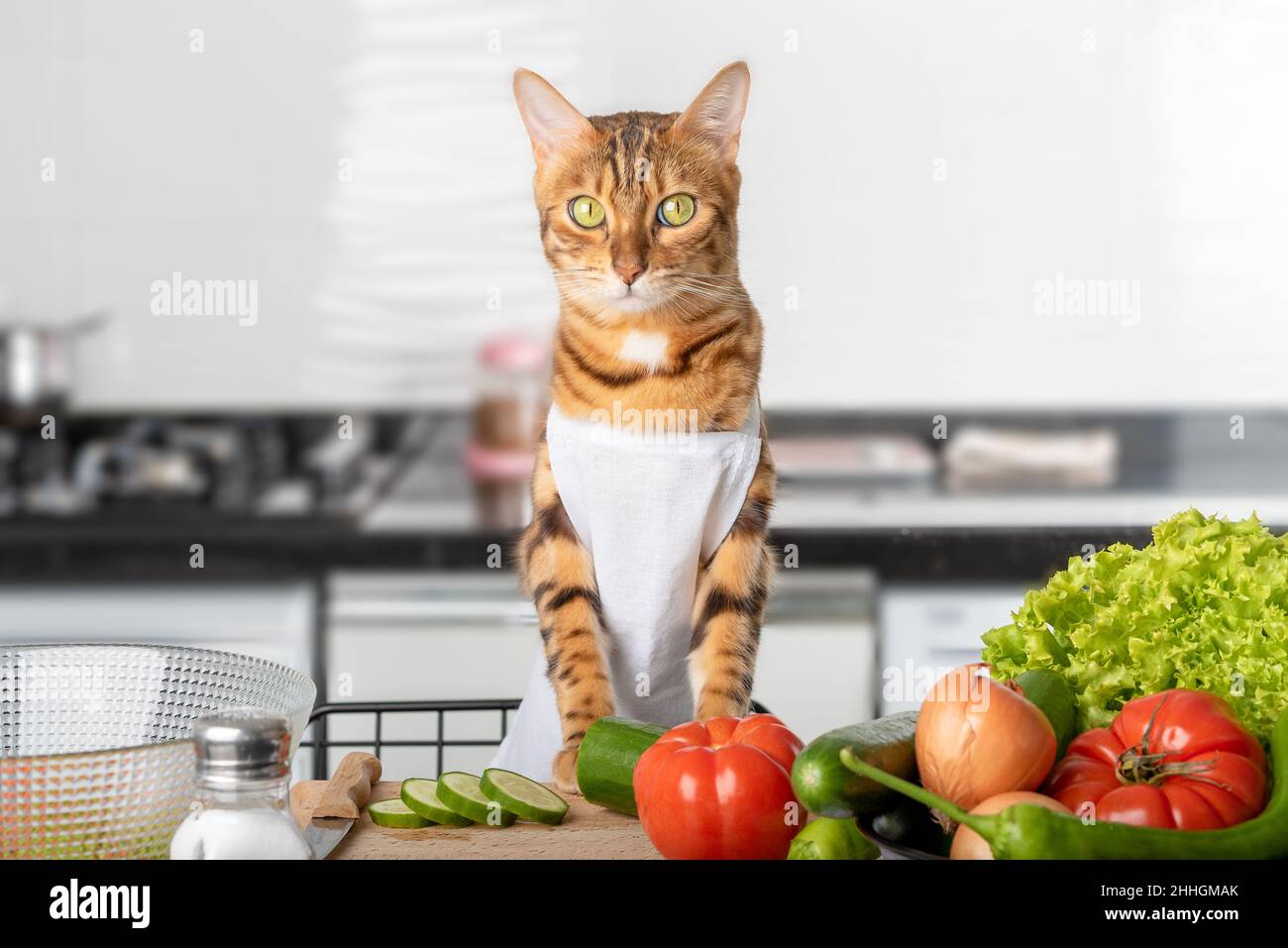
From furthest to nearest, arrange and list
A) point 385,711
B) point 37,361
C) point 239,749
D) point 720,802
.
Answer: point 37,361 → point 385,711 → point 720,802 → point 239,749

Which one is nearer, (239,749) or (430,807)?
(239,749)

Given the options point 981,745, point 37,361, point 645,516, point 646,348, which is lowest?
point 981,745

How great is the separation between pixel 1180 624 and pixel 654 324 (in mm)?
537

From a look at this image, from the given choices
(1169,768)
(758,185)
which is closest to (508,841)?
(1169,768)

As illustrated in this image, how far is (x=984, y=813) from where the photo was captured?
2.40ft

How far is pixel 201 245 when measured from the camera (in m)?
3.18

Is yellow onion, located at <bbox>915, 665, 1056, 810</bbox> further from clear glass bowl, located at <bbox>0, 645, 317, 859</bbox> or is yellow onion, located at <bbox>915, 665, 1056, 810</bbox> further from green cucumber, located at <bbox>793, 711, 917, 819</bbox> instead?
clear glass bowl, located at <bbox>0, 645, 317, 859</bbox>

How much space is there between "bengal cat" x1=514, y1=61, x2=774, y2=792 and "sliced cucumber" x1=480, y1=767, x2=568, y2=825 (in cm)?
19

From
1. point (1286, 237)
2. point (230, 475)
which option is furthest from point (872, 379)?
point (230, 475)

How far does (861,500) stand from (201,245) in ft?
5.60

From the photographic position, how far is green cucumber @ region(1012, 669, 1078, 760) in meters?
Result: 0.90

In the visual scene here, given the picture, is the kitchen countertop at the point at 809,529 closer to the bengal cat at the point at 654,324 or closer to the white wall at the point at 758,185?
the white wall at the point at 758,185

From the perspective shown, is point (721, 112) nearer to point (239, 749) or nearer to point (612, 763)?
point (612, 763)

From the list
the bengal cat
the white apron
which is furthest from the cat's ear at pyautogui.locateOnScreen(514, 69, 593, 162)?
the white apron
